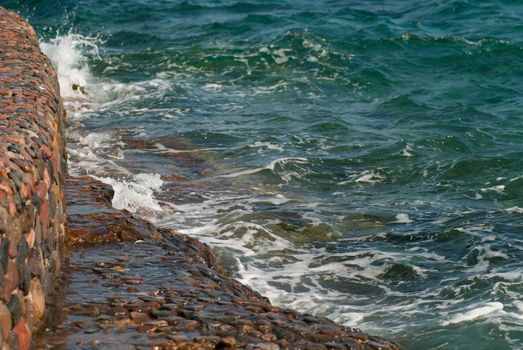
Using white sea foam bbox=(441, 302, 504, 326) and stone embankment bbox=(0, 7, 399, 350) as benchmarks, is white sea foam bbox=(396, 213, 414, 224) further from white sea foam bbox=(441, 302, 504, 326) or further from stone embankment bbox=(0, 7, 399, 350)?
stone embankment bbox=(0, 7, 399, 350)

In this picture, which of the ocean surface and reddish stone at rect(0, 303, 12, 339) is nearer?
reddish stone at rect(0, 303, 12, 339)

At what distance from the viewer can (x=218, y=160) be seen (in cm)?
1165

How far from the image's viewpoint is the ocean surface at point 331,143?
7938 mm

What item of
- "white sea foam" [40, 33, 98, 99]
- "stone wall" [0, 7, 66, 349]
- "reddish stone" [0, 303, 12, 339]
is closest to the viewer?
"reddish stone" [0, 303, 12, 339]

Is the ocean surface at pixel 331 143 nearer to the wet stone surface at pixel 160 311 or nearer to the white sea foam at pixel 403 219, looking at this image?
the white sea foam at pixel 403 219

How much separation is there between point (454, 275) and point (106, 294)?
3.48 metres

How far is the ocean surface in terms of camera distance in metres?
7.94

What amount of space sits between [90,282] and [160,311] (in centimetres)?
65

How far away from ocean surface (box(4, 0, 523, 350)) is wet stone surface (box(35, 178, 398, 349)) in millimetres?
1345

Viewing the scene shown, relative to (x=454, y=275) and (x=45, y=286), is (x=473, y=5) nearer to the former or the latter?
(x=454, y=275)

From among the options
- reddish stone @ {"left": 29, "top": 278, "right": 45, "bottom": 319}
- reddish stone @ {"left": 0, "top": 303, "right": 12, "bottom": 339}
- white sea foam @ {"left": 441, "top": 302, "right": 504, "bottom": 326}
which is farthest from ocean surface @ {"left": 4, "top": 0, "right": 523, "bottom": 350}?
reddish stone @ {"left": 0, "top": 303, "right": 12, "bottom": 339}

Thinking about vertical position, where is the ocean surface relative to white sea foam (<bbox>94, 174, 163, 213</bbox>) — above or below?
below

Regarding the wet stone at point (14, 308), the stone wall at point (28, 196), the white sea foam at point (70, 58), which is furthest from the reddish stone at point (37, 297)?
the white sea foam at point (70, 58)

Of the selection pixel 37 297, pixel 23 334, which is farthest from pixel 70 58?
pixel 23 334
